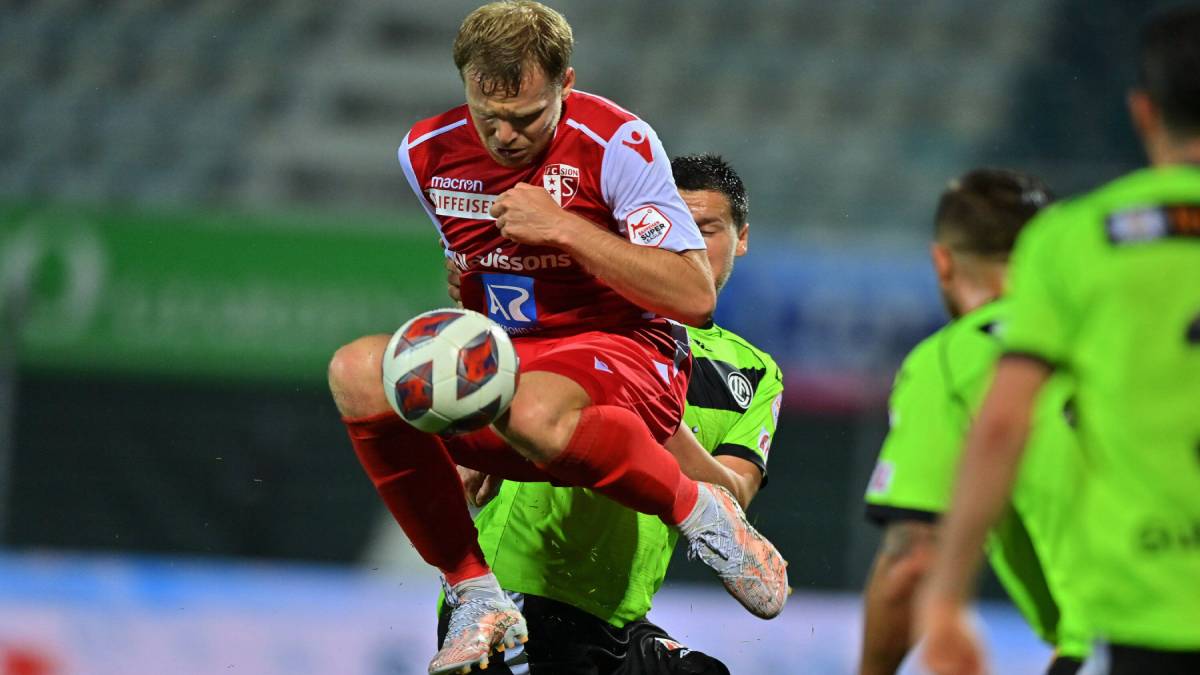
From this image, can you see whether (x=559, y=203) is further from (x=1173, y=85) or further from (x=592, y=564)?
(x=1173, y=85)

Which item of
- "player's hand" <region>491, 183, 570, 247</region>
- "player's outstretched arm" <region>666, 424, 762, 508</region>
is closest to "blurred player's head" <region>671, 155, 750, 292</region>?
"player's outstretched arm" <region>666, 424, 762, 508</region>

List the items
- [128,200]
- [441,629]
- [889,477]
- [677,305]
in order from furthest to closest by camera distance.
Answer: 1. [128,200]
2. [441,629]
3. [677,305]
4. [889,477]

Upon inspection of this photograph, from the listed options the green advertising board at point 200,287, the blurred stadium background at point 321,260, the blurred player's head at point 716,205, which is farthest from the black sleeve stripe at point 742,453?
the green advertising board at point 200,287

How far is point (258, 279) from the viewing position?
388 inches

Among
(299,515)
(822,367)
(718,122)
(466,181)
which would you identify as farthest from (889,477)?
(718,122)

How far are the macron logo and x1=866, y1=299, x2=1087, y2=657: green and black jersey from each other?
47.6 inches

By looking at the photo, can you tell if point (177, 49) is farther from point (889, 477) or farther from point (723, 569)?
point (889, 477)

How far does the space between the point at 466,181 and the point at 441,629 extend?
1.21 meters

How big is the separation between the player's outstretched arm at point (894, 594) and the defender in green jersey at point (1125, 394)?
66cm

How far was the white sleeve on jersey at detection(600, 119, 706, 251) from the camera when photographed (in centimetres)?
390

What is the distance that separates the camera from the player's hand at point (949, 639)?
2.21 m

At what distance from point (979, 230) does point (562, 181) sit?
1261mm

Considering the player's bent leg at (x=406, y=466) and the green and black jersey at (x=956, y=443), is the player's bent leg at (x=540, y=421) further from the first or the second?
the green and black jersey at (x=956, y=443)

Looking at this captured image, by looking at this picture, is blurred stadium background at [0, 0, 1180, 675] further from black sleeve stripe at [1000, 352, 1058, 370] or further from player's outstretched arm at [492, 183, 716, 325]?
black sleeve stripe at [1000, 352, 1058, 370]
